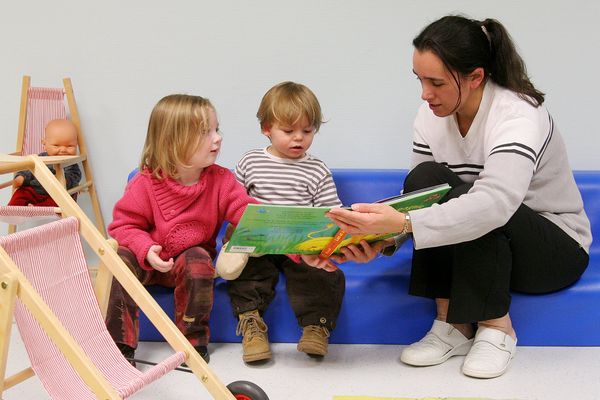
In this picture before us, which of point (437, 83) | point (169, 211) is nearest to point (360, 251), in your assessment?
point (437, 83)

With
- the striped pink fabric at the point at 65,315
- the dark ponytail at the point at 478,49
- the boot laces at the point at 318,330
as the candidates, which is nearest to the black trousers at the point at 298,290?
the boot laces at the point at 318,330

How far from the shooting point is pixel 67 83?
2.45 meters

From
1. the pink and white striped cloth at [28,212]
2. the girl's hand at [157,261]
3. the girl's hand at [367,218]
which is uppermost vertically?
the girl's hand at [367,218]

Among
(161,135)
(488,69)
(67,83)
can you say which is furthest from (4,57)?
(488,69)

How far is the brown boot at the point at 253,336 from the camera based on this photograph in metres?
1.70

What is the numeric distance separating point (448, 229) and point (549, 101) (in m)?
1.10

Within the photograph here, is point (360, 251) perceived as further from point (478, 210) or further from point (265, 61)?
point (265, 61)

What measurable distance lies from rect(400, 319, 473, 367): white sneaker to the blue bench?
0.28 ft

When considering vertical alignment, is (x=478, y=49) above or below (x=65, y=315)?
above

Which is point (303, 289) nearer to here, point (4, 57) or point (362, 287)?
point (362, 287)

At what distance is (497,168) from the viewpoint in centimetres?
147

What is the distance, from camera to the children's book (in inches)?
54.2

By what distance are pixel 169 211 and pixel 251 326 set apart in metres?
0.35

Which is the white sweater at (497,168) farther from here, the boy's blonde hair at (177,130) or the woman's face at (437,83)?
the boy's blonde hair at (177,130)
